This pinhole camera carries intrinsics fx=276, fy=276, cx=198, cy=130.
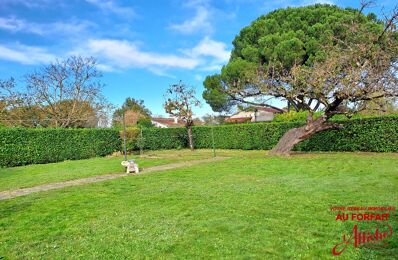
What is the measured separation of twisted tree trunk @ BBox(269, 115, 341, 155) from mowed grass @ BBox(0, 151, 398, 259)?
16.7 ft

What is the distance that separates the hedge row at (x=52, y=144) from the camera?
44.9 ft

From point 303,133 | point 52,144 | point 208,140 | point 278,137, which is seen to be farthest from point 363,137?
point 52,144

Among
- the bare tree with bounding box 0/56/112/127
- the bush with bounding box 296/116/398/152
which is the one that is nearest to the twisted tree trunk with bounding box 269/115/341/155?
the bush with bounding box 296/116/398/152

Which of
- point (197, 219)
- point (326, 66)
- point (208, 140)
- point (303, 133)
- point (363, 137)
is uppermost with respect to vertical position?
point (326, 66)

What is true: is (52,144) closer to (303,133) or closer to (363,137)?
(303,133)

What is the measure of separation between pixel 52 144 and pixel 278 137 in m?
13.0

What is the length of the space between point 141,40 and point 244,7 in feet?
18.5

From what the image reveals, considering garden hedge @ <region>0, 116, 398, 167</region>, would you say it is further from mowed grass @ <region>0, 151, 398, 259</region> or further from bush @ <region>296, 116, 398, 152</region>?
mowed grass @ <region>0, 151, 398, 259</region>

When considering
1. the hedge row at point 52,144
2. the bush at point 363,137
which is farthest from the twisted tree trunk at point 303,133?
the hedge row at point 52,144

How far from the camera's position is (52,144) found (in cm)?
1531

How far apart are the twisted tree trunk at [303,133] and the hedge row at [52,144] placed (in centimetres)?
1089

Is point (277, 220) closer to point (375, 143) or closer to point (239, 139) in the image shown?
point (375, 143)

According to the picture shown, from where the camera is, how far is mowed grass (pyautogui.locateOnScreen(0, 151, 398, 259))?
2986 mm

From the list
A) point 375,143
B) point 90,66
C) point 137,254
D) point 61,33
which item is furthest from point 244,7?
point 90,66
